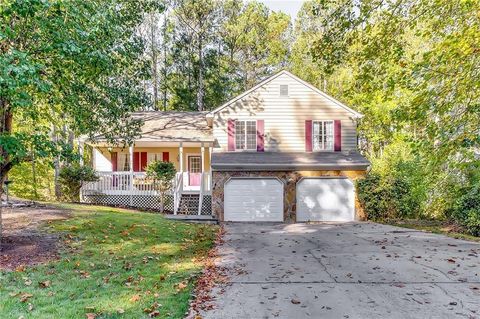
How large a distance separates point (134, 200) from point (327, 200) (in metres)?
9.13

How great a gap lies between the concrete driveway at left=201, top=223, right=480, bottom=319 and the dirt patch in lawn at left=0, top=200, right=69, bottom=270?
359 cm

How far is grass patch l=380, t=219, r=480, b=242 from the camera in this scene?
472 inches

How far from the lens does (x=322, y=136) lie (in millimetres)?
18312

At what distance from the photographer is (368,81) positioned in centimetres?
889

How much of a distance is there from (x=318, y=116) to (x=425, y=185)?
5668 millimetres

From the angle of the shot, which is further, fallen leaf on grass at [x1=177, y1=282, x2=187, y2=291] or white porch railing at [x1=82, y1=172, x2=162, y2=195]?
white porch railing at [x1=82, y1=172, x2=162, y2=195]

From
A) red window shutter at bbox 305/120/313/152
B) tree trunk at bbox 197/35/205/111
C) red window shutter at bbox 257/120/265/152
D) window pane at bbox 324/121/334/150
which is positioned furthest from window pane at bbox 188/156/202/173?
tree trunk at bbox 197/35/205/111

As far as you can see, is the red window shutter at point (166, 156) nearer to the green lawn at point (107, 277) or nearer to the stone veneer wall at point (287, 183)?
the stone veneer wall at point (287, 183)

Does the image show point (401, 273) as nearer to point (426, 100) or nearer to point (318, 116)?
point (426, 100)

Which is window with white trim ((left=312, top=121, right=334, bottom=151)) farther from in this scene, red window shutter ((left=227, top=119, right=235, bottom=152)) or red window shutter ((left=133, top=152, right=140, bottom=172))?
red window shutter ((left=133, top=152, right=140, bottom=172))

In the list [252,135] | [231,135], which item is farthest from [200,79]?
[252,135]

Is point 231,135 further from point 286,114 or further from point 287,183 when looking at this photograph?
point 287,183

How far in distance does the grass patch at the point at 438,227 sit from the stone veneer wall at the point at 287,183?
5.65 feet

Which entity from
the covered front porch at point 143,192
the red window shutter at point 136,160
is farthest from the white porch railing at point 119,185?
the red window shutter at point 136,160
